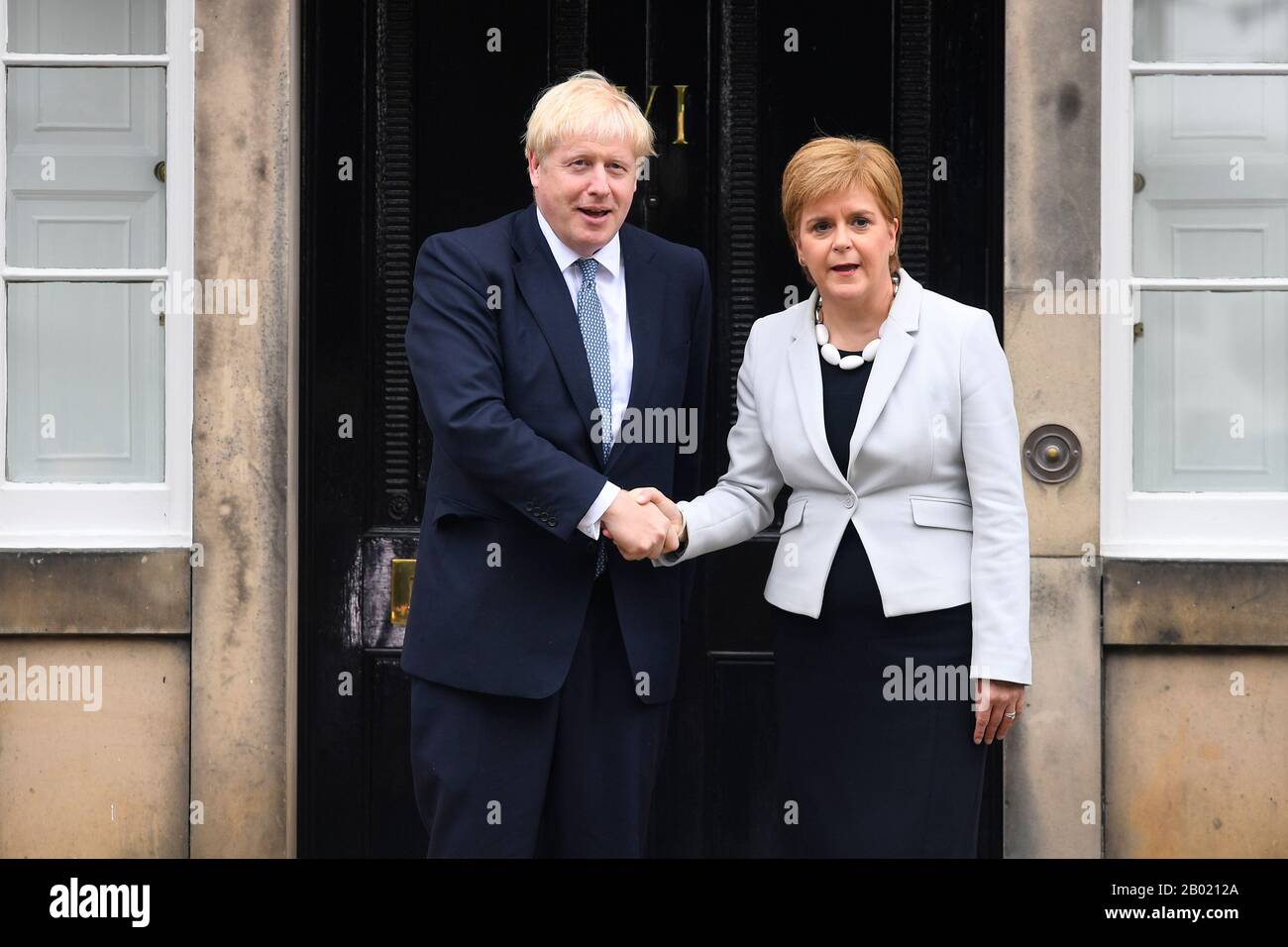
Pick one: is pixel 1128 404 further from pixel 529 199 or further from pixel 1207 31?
pixel 529 199

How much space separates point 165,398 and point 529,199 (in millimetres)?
1231

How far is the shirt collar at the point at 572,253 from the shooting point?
10.2ft

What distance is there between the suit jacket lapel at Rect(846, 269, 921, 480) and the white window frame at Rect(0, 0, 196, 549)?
212 cm

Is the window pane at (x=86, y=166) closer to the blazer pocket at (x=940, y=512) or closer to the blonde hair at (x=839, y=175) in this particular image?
the blonde hair at (x=839, y=175)

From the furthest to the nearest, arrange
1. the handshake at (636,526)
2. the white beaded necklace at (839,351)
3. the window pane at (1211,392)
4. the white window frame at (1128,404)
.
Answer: the window pane at (1211,392) < the white window frame at (1128,404) < the white beaded necklace at (839,351) < the handshake at (636,526)

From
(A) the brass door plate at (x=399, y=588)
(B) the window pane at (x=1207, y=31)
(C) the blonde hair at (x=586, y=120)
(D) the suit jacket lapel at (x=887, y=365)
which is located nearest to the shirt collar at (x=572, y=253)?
(C) the blonde hair at (x=586, y=120)

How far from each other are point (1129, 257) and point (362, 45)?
2.34m

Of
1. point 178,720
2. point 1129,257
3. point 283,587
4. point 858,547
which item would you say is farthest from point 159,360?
point 1129,257

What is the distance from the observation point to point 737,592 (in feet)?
13.8

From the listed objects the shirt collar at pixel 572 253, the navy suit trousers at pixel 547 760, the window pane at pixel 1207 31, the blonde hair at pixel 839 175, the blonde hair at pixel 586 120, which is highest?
the window pane at pixel 1207 31

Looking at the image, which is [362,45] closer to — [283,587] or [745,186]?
[745,186]

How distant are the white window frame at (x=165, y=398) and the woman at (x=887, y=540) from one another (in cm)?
177

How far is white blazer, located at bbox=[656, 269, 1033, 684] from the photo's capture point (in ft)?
9.65

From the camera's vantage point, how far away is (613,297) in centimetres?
316
